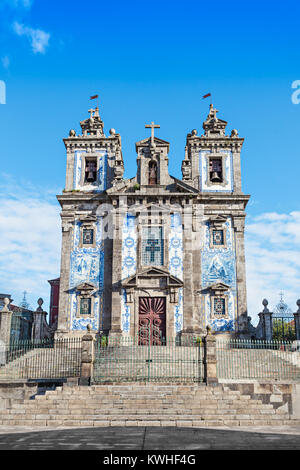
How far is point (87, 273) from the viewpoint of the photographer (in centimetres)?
2630

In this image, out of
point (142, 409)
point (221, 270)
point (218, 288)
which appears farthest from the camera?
point (221, 270)

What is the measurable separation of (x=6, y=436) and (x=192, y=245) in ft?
56.3

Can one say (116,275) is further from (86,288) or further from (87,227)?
(87,227)

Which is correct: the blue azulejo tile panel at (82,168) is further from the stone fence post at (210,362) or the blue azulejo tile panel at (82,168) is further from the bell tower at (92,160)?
the stone fence post at (210,362)

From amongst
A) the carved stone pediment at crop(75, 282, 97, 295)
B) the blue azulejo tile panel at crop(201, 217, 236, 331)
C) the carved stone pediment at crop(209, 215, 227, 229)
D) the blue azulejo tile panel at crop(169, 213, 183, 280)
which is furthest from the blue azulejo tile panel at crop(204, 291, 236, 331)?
the carved stone pediment at crop(75, 282, 97, 295)

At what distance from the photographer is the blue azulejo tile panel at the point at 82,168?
92.7 ft

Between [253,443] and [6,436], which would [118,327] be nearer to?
[6,436]

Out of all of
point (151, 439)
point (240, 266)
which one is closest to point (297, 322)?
point (240, 266)

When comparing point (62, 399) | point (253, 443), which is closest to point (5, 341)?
point (62, 399)

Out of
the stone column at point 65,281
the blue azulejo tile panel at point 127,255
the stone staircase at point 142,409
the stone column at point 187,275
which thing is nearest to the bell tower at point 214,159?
the stone column at point 187,275

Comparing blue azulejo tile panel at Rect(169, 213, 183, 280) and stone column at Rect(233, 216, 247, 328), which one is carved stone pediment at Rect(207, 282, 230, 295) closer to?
stone column at Rect(233, 216, 247, 328)

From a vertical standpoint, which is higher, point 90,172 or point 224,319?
point 90,172

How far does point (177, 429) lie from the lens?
39.4 ft

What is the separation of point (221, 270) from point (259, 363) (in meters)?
7.12
